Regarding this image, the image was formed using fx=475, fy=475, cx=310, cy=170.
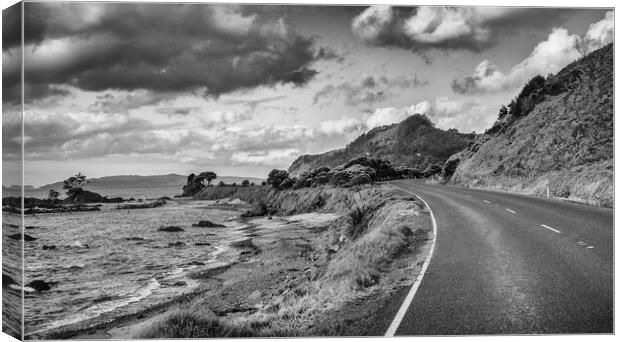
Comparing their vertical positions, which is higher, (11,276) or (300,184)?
(300,184)

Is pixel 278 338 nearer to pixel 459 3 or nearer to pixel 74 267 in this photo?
pixel 459 3

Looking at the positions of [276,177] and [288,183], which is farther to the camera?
[276,177]

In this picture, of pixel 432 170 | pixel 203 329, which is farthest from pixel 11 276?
pixel 432 170

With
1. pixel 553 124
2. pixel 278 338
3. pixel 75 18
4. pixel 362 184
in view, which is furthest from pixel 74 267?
pixel 553 124

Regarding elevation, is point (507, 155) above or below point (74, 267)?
above

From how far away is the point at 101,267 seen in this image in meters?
21.8

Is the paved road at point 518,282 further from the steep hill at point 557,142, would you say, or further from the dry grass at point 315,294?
the steep hill at point 557,142

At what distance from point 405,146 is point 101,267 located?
3097 centimetres

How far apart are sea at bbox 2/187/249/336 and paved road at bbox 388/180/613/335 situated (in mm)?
7442

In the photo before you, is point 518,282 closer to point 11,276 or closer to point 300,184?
point 11,276

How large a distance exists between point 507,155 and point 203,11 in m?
37.7

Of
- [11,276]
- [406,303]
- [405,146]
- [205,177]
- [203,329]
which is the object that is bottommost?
[203,329]

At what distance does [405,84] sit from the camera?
38.7 ft

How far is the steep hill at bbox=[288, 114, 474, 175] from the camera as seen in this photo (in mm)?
28712
